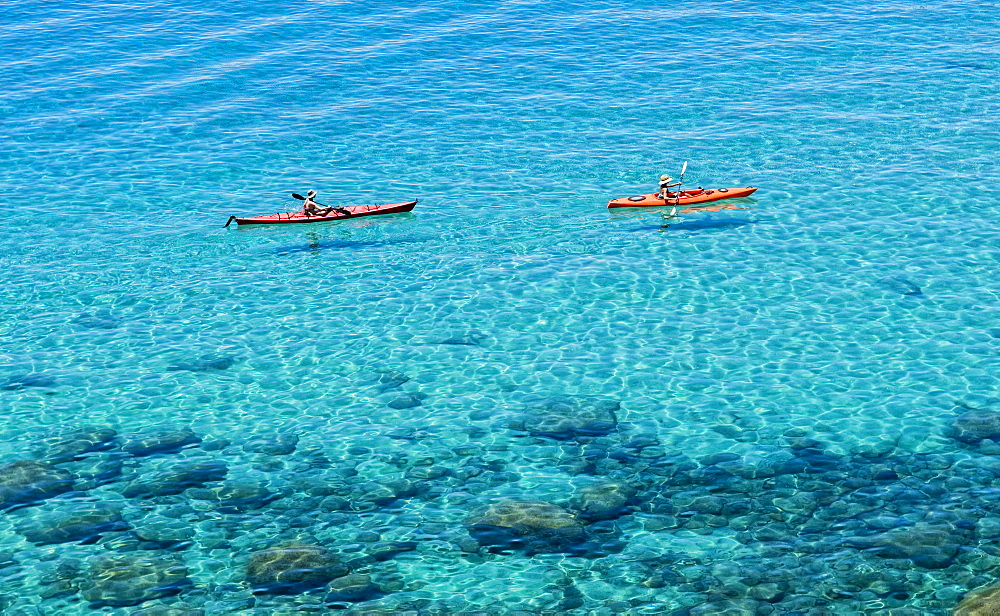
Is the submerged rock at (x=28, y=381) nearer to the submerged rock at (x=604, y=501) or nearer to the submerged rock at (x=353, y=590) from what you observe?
the submerged rock at (x=353, y=590)

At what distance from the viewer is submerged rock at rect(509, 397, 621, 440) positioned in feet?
85.9

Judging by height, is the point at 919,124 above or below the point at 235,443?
above

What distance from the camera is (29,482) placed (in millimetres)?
24797

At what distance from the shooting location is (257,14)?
6288 centimetres

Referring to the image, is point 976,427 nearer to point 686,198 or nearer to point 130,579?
point 686,198

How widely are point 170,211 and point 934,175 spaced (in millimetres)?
29005

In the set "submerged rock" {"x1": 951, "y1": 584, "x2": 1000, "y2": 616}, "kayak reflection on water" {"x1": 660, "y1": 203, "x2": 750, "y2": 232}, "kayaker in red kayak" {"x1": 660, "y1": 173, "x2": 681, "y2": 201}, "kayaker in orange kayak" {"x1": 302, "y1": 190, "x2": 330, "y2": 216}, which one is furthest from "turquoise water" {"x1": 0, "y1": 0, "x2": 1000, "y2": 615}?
"kayaker in red kayak" {"x1": 660, "y1": 173, "x2": 681, "y2": 201}

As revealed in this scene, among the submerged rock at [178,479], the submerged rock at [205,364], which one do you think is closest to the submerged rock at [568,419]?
the submerged rock at [178,479]

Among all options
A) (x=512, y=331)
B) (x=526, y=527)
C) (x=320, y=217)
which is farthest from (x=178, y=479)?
(x=320, y=217)

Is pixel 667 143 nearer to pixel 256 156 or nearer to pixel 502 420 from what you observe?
pixel 256 156

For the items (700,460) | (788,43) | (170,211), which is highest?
(788,43)

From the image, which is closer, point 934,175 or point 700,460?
point 700,460

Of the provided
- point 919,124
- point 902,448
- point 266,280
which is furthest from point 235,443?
point 919,124

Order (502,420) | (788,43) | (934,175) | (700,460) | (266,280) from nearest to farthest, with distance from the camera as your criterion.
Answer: (700,460) → (502,420) → (266,280) → (934,175) → (788,43)
